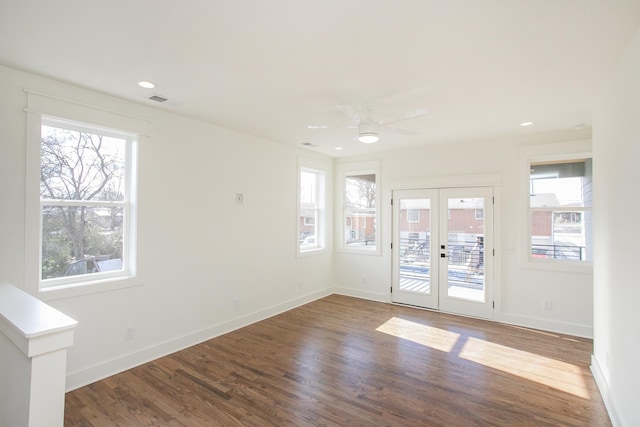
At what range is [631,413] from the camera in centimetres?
208

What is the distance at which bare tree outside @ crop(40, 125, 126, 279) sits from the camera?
285 centimetres

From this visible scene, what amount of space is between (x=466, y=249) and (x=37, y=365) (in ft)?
16.5

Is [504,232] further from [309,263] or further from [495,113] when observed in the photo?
[309,263]

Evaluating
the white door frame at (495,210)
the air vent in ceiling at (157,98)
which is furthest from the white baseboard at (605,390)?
the air vent in ceiling at (157,98)

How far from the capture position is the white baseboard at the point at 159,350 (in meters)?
2.92

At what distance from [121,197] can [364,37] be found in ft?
9.30

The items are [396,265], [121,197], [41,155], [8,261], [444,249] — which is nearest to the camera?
[8,261]

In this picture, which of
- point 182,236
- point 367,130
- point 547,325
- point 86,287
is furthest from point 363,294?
point 86,287

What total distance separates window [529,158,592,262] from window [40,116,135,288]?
519 cm

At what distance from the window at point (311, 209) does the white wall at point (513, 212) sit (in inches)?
50.8

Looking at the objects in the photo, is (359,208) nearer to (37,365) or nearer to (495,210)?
(495,210)

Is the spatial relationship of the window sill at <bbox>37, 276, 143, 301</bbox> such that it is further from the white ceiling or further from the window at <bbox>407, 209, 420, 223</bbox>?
the window at <bbox>407, 209, 420, 223</bbox>

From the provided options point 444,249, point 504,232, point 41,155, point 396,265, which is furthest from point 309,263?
point 41,155

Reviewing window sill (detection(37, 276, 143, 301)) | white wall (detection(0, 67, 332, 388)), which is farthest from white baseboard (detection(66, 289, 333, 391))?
window sill (detection(37, 276, 143, 301))
